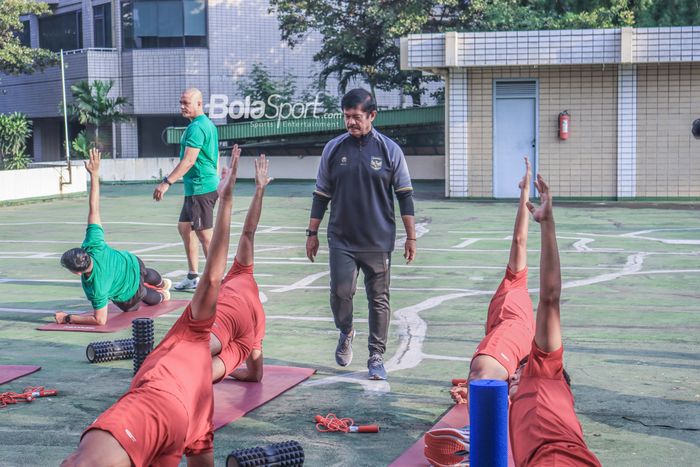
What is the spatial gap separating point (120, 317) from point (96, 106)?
27.8 metres

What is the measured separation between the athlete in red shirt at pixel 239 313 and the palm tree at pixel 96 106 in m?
31.0

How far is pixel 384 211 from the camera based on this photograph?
25.0ft

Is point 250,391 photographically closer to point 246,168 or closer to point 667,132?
point 667,132

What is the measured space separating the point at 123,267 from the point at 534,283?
4769 millimetres

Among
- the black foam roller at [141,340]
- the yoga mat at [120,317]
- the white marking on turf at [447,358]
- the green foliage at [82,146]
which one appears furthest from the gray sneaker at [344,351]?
the green foliage at [82,146]

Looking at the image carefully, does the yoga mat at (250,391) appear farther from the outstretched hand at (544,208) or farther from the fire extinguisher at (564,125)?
the fire extinguisher at (564,125)

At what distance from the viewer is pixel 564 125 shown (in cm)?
2366

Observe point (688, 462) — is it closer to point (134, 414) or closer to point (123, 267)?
point (134, 414)

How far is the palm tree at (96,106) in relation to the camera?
36.2m

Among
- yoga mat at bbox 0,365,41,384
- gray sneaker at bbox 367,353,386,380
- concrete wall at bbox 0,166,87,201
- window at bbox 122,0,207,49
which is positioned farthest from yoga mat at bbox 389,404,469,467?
window at bbox 122,0,207,49

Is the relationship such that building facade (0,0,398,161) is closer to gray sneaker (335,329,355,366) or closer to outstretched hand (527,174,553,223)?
gray sneaker (335,329,355,366)

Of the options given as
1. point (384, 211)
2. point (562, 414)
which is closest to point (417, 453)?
point (562, 414)

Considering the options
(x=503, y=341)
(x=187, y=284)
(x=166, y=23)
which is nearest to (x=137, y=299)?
(x=187, y=284)

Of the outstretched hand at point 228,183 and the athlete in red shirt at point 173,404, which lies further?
the outstretched hand at point 228,183
